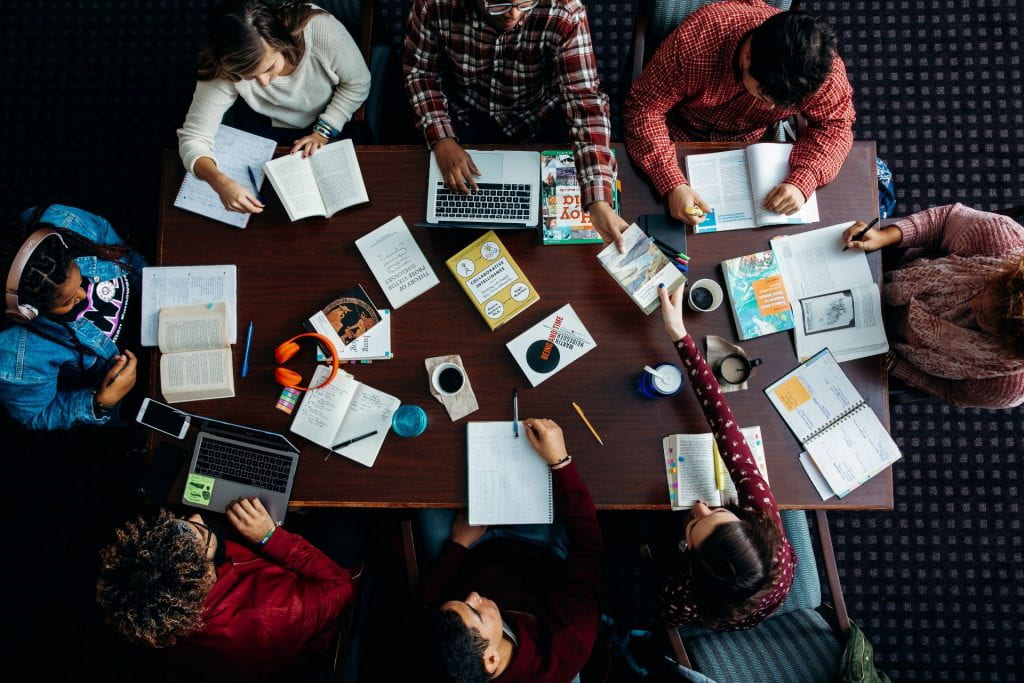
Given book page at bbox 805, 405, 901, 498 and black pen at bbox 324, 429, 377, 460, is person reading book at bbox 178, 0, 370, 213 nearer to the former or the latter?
black pen at bbox 324, 429, 377, 460

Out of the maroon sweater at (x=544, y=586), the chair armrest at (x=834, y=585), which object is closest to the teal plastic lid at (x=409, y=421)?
the maroon sweater at (x=544, y=586)

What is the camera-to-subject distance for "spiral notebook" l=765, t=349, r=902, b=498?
5.68 feet

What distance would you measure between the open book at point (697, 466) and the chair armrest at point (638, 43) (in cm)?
118

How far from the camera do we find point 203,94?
1.89 m

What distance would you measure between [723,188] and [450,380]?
98 centimetres

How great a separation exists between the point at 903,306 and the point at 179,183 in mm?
2184

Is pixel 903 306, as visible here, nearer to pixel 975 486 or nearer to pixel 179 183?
pixel 975 486

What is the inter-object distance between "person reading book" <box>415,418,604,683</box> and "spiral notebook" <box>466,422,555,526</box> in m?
0.04

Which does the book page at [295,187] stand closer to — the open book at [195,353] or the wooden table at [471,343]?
the wooden table at [471,343]

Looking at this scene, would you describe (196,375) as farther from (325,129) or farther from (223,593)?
(325,129)

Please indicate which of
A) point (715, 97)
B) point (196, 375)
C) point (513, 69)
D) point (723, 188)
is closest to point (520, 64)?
point (513, 69)

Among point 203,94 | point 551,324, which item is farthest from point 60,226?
point 551,324

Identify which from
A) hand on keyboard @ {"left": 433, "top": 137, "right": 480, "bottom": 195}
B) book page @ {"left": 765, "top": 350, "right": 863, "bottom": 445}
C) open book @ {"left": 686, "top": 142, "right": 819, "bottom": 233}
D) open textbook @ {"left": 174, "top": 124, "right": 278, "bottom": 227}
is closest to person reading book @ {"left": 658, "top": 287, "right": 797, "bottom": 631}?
book page @ {"left": 765, "top": 350, "right": 863, "bottom": 445}

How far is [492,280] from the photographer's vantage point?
5.91ft
